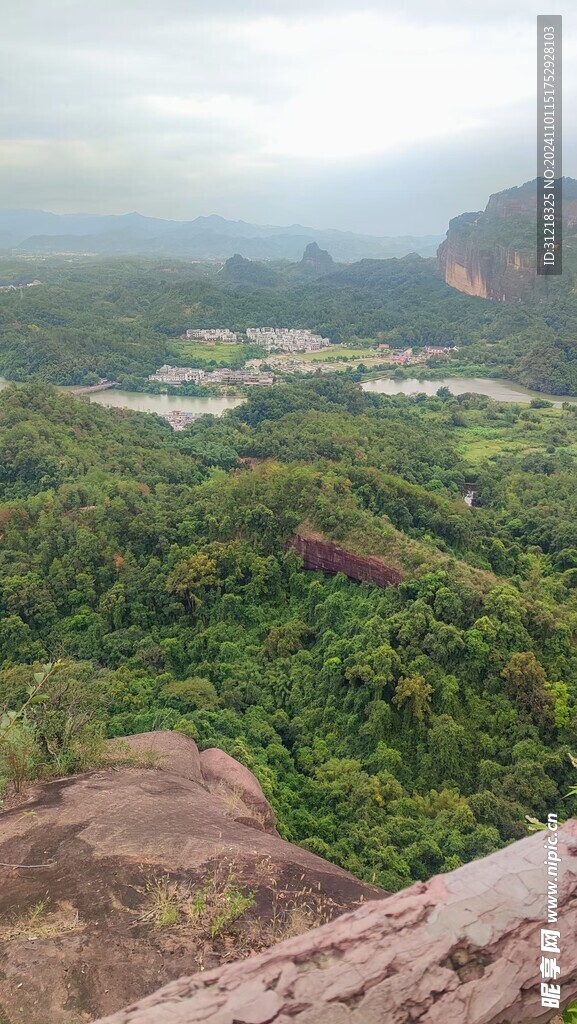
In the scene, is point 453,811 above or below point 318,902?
below

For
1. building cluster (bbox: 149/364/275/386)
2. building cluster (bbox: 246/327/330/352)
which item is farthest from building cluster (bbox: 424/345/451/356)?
building cluster (bbox: 149/364/275/386)

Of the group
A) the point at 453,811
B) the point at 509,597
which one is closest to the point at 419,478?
the point at 509,597

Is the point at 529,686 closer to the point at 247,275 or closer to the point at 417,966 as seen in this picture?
the point at 417,966

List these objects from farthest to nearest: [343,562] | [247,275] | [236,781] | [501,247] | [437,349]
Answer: [247,275], [501,247], [437,349], [343,562], [236,781]

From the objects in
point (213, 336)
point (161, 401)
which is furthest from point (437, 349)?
point (161, 401)

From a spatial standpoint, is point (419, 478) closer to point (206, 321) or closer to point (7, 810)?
point (7, 810)

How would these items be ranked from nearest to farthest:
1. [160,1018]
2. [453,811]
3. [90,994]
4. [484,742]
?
[160,1018]
[90,994]
[453,811]
[484,742]

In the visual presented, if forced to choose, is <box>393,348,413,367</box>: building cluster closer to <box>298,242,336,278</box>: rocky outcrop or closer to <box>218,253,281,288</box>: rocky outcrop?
<box>218,253,281,288</box>: rocky outcrop
